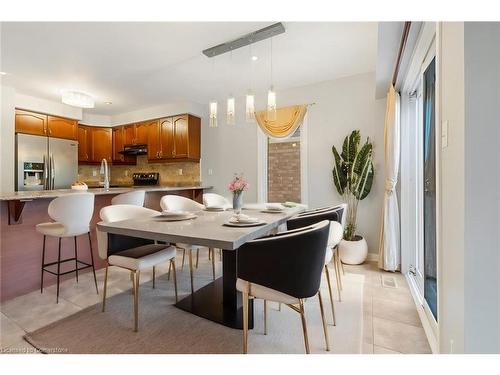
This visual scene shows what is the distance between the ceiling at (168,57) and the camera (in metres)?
2.27

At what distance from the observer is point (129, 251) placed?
1.97 metres

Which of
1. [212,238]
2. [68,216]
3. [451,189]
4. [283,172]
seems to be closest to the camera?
[451,189]

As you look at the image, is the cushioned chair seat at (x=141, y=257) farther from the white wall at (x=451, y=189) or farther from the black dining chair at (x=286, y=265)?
the white wall at (x=451, y=189)

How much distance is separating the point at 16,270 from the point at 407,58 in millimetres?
4003

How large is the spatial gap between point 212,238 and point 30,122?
472cm

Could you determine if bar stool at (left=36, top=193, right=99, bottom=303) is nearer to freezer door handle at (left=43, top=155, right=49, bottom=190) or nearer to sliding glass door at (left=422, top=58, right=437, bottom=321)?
freezer door handle at (left=43, top=155, right=49, bottom=190)

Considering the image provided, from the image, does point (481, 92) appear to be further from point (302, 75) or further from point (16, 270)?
point (16, 270)

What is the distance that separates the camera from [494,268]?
899 millimetres

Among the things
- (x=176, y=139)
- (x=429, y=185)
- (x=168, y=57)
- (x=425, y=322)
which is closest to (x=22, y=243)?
(x=168, y=57)

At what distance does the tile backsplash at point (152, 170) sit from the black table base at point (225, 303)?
290cm

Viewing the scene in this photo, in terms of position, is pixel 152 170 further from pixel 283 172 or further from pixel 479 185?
pixel 479 185

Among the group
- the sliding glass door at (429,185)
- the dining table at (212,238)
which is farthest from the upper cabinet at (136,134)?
the sliding glass door at (429,185)

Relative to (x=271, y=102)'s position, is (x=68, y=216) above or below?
below
